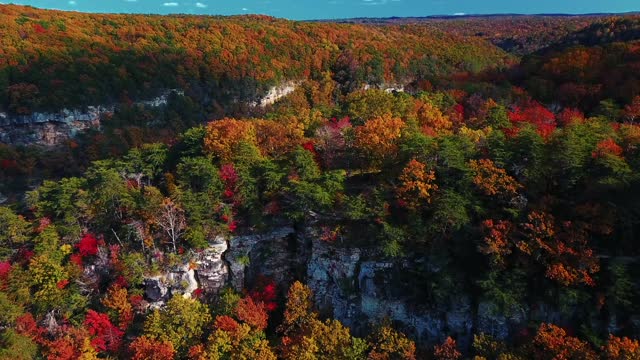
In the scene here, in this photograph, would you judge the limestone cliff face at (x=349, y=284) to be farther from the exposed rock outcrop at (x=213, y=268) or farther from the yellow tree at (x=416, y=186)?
the yellow tree at (x=416, y=186)

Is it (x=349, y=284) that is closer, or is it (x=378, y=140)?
(x=349, y=284)

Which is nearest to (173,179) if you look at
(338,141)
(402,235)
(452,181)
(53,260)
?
(53,260)

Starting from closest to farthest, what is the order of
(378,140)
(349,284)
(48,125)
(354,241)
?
(349,284) → (354,241) → (378,140) → (48,125)

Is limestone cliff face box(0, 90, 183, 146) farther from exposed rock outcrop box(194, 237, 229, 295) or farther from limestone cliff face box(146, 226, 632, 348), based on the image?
exposed rock outcrop box(194, 237, 229, 295)

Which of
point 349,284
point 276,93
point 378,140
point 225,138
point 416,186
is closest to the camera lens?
point 416,186

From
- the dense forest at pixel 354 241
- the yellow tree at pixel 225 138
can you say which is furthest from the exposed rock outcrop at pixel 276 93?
the yellow tree at pixel 225 138

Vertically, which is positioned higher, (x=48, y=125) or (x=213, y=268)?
(x=48, y=125)

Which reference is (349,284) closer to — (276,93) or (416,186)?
(416,186)

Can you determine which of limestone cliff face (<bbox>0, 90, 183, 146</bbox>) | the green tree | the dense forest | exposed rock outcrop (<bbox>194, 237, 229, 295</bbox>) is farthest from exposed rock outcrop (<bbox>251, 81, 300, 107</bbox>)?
the green tree

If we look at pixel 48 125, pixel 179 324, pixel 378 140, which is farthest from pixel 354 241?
pixel 48 125
